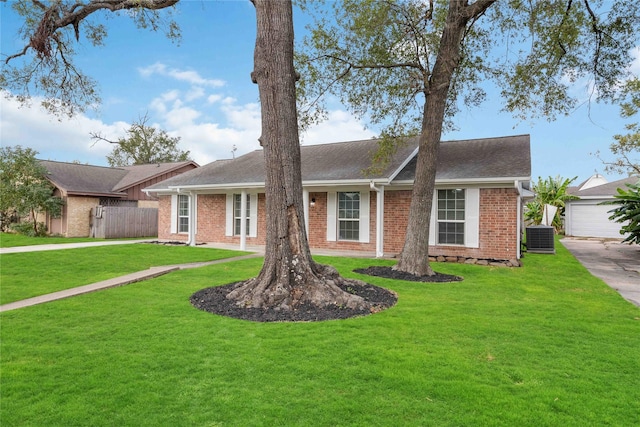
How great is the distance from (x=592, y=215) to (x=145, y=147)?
3896 cm

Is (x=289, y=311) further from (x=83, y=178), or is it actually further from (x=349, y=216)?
(x=83, y=178)

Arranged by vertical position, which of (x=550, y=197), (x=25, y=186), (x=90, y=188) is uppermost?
(x=550, y=197)

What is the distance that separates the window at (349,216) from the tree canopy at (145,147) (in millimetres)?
31966

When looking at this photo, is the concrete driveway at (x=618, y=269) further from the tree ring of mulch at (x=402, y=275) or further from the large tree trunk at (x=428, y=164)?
the large tree trunk at (x=428, y=164)

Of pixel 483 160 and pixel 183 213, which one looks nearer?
pixel 483 160

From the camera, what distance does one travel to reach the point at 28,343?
455 centimetres

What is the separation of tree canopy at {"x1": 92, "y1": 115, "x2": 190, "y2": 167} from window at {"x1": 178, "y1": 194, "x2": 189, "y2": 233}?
990 inches

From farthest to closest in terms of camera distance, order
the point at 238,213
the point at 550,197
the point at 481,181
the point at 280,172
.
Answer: the point at 550,197, the point at 238,213, the point at 481,181, the point at 280,172

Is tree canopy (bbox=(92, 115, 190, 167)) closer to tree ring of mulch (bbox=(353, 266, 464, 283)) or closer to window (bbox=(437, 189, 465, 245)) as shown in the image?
window (bbox=(437, 189, 465, 245))

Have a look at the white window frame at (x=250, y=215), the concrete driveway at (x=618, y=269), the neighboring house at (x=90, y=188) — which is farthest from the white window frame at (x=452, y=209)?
the neighboring house at (x=90, y=188)

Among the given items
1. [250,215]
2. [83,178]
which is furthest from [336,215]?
[83,178]

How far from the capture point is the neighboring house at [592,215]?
2386 centimetres

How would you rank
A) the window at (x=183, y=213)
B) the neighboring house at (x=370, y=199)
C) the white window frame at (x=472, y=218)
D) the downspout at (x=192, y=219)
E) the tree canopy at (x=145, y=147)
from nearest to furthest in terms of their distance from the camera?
the neighboring house at (x=370, y=199) < the white window frame at (x=472, y=218) < the downspout at (x=192, y=219) < the window at (x=183, y=213) < the tree canopy at (x=145, y=147)

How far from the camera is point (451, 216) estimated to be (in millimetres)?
12070
